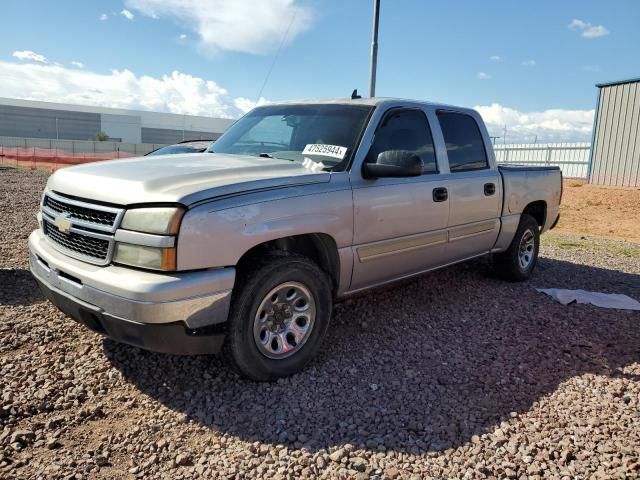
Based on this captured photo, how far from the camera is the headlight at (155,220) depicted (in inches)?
108

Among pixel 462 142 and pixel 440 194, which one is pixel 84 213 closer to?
pixel 440 194

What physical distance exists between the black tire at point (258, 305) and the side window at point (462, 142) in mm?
2017

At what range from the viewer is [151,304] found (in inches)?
106

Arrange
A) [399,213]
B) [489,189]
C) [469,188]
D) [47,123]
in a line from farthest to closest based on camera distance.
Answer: [47,123] < [489,189] < [469,188] < [399,213]

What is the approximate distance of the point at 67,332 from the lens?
3.93 meters

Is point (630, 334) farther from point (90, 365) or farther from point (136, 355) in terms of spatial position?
point (90, 365)

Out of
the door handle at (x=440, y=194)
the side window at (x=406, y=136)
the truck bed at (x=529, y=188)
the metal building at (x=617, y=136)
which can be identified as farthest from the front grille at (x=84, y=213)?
the metal building at (x=617, y=136)

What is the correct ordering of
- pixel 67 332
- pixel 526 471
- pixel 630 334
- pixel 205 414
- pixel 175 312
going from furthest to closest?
pixel 630 334, pixel 67 332, pixel 205 414, pixel 175 312, pixel 526 471

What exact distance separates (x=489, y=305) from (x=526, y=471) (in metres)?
2.72

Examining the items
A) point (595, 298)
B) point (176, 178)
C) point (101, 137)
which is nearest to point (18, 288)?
point (176, 178)

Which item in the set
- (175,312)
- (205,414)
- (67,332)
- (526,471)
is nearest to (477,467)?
(526,471)

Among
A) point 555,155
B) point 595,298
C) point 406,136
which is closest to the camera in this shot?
point 406,136

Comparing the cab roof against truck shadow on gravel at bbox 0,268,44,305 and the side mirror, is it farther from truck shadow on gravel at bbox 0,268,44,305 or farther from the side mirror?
truck shadow on gravel at bbox 0,268,44,305

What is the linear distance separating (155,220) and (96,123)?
303 feet
